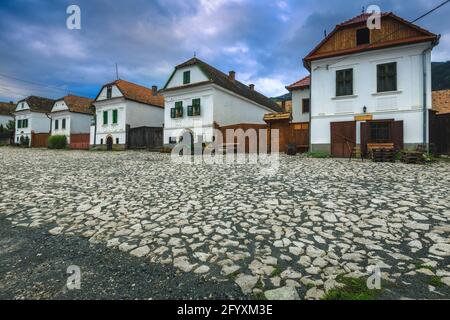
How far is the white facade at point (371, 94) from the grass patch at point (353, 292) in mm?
14416

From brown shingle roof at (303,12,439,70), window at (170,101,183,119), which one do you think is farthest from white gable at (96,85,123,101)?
brown shingle roof at (303,12,439,70)

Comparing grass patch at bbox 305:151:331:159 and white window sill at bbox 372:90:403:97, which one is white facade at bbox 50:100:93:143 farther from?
white window sill at bbox 372:90:403:97

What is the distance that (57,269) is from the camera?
2.65 meters

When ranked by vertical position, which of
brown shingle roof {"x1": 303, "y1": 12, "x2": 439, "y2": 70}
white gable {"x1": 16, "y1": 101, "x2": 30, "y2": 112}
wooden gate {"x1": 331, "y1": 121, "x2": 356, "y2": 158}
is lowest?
wooden gate {"x1": 331, "y1": 121, "x2": 356, "y2": 158}

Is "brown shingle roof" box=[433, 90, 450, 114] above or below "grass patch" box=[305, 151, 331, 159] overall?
above

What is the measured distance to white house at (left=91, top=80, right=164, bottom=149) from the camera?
2734 centimetres

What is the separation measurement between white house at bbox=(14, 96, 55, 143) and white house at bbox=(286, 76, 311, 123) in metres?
39.3

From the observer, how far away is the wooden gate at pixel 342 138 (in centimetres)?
1462

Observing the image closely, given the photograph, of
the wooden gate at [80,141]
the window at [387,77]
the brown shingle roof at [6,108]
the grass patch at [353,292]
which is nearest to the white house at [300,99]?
the window at [387,77]

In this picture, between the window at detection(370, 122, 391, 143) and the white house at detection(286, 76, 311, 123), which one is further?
the white house at detection(286, 76, 311, 123)

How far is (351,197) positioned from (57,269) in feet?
17.4

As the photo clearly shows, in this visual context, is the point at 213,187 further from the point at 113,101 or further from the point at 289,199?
the point at 113,101

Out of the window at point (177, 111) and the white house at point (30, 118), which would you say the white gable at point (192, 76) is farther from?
the white house at point (30, 118)
